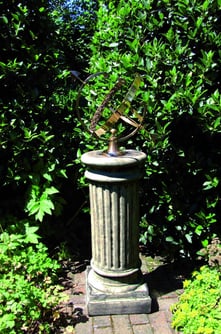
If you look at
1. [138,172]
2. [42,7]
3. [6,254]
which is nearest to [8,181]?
[6,254]

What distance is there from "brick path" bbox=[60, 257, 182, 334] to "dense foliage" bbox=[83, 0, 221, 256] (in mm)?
485

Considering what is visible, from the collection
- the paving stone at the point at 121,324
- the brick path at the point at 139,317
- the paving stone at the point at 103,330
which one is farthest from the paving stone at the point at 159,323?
the paving stone at the point at 103,330

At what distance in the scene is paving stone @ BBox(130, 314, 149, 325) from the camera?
2984 mm

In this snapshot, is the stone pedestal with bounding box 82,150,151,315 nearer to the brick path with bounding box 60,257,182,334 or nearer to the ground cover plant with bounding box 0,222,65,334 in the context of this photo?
the brick path with bounding box 60,257,182,334

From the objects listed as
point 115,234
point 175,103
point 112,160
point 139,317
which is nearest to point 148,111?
point 175,103

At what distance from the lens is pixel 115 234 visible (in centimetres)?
299

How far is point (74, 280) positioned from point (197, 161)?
174 cm

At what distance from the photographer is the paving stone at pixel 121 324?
2.88 meters

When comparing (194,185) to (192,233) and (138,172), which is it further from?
(138,172)

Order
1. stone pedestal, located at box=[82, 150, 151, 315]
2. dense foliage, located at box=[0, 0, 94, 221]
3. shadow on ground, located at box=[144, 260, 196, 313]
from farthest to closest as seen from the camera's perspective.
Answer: dense foliage, located at box=[0, 0, 94, 221] < shadow on ground, located at box=[144, 260, 196, 313] < stone pedestal, located at box=[82, 150, 151, 315]

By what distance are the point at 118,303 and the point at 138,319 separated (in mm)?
212

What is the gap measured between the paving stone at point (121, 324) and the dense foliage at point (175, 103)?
1.02 m

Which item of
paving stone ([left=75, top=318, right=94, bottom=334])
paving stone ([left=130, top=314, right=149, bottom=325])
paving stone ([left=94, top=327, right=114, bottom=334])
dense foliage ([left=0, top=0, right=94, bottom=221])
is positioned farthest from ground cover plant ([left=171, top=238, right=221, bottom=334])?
dense foliage ([left=0, top=0, right=94, bottom=221])

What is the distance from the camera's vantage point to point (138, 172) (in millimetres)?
2939
